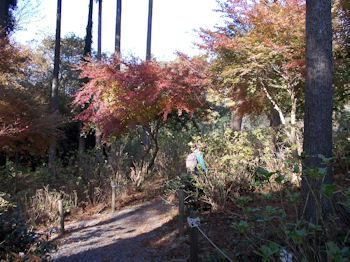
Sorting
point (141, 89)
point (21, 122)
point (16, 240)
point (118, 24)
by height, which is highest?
point (118, 24)

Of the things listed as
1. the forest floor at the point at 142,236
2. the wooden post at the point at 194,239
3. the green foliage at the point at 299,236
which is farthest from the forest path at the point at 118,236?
the green foliage at the point at 299,236

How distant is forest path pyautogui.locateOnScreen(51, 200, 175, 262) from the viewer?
4774 mm

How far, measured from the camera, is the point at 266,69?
6828mm

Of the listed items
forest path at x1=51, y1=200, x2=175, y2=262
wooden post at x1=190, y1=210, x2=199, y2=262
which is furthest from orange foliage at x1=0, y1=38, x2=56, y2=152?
wooden post at x1=190, y1=210, x2=199, y2=262

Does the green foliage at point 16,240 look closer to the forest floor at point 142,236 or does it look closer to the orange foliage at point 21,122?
the forest floor at point 142,236

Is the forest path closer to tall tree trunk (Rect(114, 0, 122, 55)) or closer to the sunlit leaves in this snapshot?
the sunlit leaves

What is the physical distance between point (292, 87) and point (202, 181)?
3.13 metres

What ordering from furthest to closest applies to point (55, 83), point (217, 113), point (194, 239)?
point (55, 83) → point (217, 113) → point (194, 239)

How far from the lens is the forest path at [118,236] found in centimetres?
477

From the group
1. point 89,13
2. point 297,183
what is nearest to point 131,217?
point 297,183

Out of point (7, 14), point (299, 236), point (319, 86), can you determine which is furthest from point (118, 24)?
point (299, 236)

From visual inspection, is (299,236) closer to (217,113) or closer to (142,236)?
(142,236)

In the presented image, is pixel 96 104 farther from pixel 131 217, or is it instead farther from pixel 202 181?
pixel 202 181

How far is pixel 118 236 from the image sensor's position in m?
5.70
